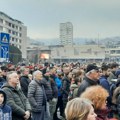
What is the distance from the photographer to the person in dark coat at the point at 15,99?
7.68 meters

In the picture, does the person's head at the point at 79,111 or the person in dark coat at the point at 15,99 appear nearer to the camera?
the person's head at the point at 79,111

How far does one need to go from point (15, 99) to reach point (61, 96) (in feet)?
18.2

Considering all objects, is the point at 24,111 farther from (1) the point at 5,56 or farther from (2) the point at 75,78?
(2) the point at 75,78

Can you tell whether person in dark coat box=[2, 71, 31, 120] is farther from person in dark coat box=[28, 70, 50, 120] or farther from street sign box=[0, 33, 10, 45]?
person in dark coat box=[28, 70, 50, 120]

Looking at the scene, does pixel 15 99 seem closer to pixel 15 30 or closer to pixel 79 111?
pixel 79 111

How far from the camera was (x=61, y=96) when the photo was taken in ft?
43.4

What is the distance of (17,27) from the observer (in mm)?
131250

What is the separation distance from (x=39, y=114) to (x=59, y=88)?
3.32m

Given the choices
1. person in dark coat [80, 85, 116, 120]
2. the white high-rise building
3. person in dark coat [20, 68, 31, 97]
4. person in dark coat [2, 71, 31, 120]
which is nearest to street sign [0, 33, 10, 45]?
person in dark coat [2, 71, 31, 120]

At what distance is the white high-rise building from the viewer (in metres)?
118

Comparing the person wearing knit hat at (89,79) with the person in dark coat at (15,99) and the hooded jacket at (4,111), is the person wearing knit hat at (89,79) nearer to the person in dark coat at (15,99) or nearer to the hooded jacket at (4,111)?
the person in dark coat at (15,99)

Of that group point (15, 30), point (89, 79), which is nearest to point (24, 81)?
point (89, 79)

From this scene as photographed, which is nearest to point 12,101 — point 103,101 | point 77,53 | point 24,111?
point 24,111

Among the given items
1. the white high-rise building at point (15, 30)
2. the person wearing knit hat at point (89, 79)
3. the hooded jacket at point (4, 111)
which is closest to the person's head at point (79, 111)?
the hooded jacket at point (4, 111)
